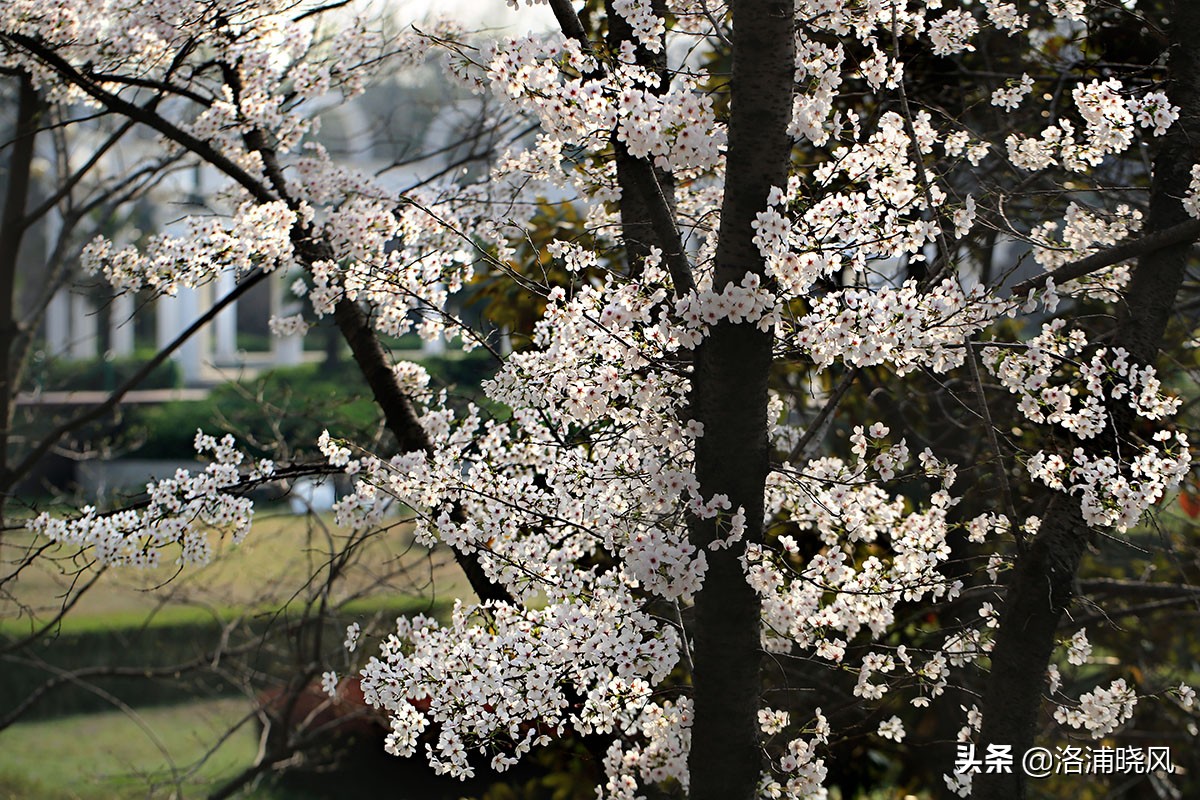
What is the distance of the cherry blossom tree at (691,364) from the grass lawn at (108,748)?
559 centimetres

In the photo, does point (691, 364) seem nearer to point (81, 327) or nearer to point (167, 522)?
point (167, 522)

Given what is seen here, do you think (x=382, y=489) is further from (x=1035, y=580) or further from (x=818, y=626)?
(x=1035, y=580)

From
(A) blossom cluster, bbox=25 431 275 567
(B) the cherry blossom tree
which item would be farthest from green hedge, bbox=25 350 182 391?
(A) blossom cluster, bbox=25 431 275 567

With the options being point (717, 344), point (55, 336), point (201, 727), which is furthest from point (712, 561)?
point (55, 336)

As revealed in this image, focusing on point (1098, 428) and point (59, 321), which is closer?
point (1098, 428)

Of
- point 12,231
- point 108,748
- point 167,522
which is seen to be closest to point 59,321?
point 108,748

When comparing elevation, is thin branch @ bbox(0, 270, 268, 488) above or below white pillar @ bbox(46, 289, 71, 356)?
below

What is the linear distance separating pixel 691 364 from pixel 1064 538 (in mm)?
1274

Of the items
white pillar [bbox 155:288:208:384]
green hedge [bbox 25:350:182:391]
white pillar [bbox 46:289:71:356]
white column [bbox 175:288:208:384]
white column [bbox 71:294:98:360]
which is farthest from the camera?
white column [bbox 71:294:98:360]

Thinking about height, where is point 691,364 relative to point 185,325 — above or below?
below

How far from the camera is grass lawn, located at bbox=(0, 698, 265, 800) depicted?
826 cm

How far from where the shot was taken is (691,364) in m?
2.56

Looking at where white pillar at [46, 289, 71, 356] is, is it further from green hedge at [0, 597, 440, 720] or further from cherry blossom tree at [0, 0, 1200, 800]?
cherry blossom tree at [0, 0, 1200, 800]

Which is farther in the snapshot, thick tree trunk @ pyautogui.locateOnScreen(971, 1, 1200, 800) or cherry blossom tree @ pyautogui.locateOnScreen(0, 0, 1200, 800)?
thick tree trunk @ pyautogui.locateOnScreen(971, 1, 1200, 800)
